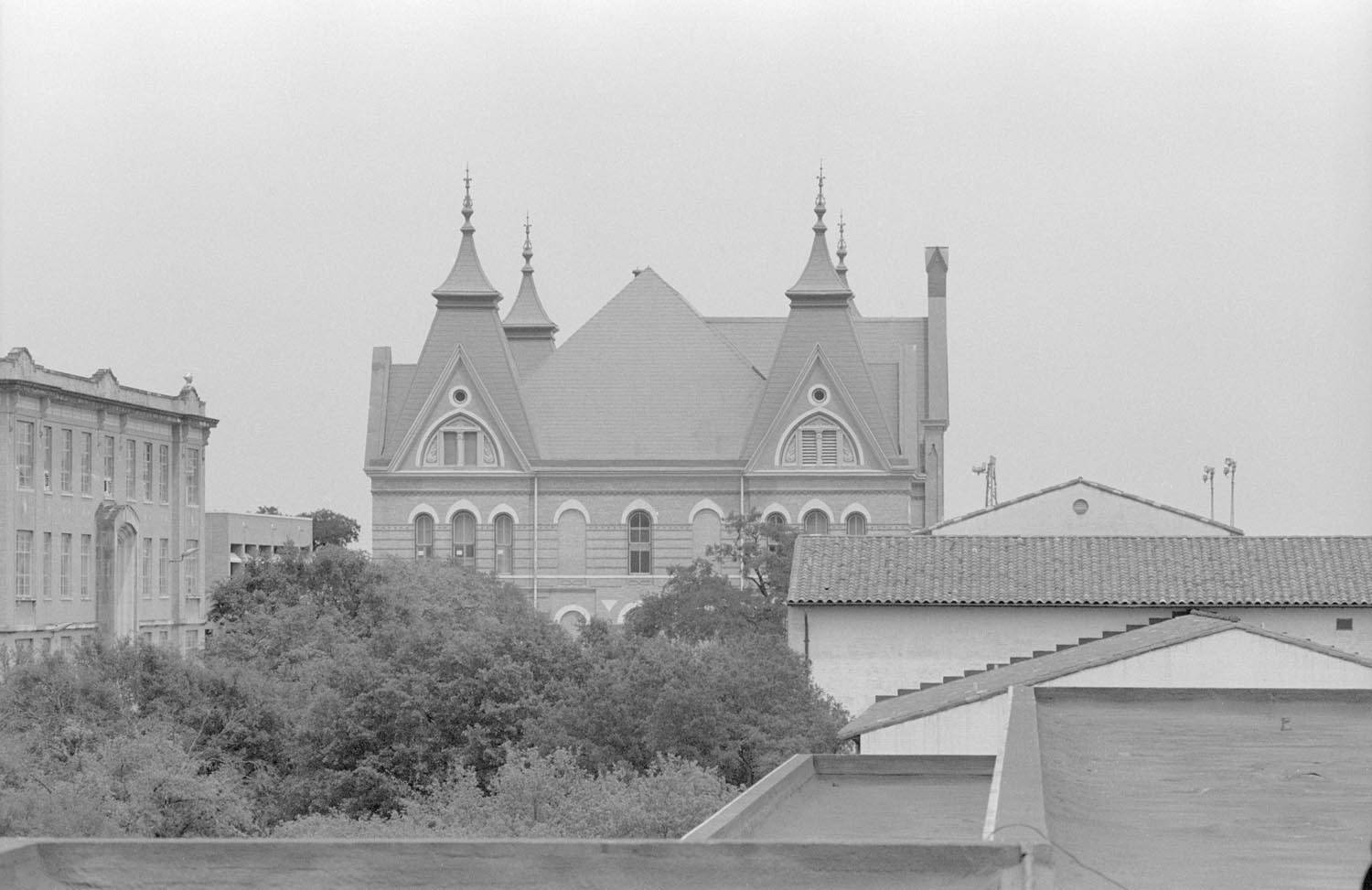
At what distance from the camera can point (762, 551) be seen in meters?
78.4

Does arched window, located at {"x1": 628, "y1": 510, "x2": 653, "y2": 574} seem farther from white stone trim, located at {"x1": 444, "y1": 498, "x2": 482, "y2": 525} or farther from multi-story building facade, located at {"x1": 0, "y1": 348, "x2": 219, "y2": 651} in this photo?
multi-story building facade, located at {"x1": 0, "y1": 348, "x2": 219, "y2": 651}

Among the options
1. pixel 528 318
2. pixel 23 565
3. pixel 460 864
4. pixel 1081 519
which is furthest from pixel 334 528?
pixel 460 864

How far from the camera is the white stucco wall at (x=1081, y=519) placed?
55.7 metres

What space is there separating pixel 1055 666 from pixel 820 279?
60459 mm

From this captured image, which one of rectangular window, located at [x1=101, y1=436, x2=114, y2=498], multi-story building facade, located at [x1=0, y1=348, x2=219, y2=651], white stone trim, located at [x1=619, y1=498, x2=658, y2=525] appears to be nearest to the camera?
multi-story building facade, located at [x1=0, y1=348, x2=219, y2=651]

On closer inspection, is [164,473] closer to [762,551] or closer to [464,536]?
[464,536]

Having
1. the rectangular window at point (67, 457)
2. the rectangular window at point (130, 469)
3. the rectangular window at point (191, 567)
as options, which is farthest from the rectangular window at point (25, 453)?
the rectangular window at point (191, 567)

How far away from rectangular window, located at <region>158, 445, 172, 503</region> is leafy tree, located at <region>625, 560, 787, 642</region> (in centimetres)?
2960

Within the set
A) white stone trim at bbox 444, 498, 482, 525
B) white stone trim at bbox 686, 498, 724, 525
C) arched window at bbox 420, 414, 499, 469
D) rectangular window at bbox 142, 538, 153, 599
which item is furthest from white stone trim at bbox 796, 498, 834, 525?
rectangular window at bbox 142, 538, 153, 599

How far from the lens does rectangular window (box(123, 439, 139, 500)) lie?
8969 cm

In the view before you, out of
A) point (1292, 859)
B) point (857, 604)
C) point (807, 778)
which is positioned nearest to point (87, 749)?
point (857, 604)

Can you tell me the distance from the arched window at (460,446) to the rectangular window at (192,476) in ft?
44.4

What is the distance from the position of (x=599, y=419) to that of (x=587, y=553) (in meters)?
6.39

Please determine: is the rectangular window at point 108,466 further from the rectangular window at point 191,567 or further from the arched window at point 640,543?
the arched window at point 640,543
